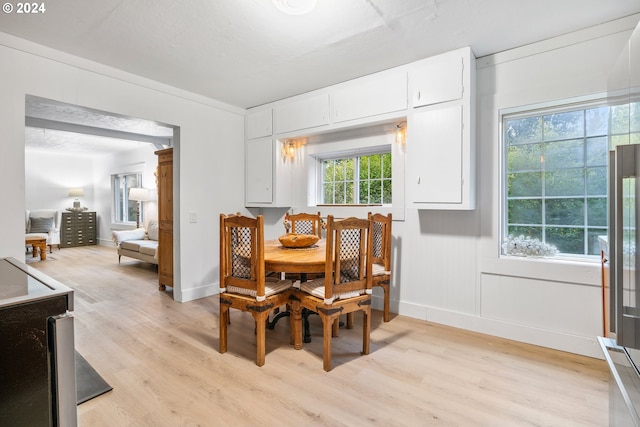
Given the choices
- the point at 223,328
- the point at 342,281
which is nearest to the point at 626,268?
the point at 342,281

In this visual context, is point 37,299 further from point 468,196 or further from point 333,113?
point 333,113

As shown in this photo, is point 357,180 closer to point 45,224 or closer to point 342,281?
point 342,281

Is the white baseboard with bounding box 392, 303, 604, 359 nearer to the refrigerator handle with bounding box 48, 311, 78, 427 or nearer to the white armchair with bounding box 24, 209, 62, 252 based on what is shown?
the refrigerator handle with bounding box 48, 311, 78, 427

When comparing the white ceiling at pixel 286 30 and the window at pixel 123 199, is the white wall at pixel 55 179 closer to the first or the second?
the window at pixel 123 199

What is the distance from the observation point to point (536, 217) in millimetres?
2688

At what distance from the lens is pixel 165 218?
4.20 meters

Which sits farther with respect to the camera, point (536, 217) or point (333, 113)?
point (333, 113)

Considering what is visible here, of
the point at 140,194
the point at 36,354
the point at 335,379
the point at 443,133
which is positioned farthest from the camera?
the point at 140,194

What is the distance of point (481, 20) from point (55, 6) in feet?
9.78

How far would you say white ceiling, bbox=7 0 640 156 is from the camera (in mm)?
2092

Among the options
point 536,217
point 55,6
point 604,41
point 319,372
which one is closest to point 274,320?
point 319,372

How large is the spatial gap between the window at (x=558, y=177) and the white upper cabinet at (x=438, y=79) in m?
0.58

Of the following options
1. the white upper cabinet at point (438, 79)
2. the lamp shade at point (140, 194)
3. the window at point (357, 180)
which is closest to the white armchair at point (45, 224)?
the lamp shade at point (140, 194)

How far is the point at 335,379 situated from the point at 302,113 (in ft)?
9.43
